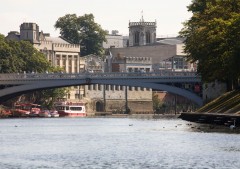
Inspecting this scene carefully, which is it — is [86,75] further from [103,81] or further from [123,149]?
[123,149]

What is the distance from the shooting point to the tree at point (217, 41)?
129m

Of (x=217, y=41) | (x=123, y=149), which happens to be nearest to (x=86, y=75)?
(x=217, y=41)

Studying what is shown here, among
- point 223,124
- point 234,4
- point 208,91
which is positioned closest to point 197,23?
point 234,4

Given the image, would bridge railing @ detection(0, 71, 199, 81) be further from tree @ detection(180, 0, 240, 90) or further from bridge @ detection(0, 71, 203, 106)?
tree @ detection(180, 0, 240, 90)

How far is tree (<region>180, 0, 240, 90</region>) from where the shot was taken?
129 m

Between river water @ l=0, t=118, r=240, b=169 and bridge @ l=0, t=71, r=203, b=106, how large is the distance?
41.7 meters

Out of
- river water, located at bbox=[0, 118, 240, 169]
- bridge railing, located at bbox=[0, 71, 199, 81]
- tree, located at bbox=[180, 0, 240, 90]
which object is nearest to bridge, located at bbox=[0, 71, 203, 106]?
bridge railing, located at bbox=[0, 71, 199, 81]

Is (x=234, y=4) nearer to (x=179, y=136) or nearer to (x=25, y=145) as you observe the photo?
(x=179, y=136)

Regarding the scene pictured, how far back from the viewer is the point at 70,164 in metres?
79.2

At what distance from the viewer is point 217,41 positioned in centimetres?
13300

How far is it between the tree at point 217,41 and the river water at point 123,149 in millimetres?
12675

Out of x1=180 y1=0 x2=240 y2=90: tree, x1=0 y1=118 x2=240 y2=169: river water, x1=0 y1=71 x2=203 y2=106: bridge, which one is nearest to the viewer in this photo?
x1=0 y1=118 x2=240 y2=169: river water

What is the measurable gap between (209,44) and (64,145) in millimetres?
40537

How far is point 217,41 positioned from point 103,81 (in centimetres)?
4066
